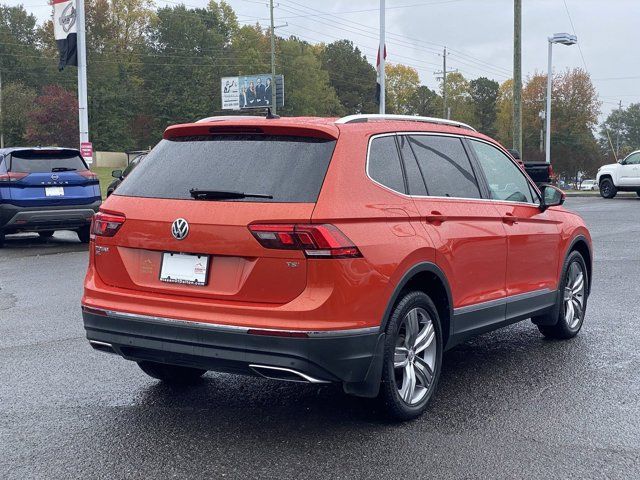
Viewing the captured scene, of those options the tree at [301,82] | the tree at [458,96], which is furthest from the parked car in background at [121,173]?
the tree at [458,96]

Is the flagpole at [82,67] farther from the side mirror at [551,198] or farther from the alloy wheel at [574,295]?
the side mirror at [551,198]

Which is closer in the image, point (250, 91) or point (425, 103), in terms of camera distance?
point (250, 91)

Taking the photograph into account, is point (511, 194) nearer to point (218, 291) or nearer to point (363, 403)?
point (363, 403)

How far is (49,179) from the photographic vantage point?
549 inches

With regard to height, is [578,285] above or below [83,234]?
Answer: above

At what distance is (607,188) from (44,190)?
25252 millimetres

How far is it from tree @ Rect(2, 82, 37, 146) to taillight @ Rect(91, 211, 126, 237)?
68.2 m

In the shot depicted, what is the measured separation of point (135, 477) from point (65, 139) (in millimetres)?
65041

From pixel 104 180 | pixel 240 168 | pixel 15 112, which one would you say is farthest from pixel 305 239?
pixel 15 112

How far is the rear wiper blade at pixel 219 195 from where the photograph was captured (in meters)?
4.30

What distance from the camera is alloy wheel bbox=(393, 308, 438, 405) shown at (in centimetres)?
472

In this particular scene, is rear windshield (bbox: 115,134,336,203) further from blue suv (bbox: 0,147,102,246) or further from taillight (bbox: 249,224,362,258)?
blue suv (bbox: 0,147,102,246)

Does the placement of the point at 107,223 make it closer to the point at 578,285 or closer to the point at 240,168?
the point at 240,168

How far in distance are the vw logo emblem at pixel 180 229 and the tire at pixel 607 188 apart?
30912mm
